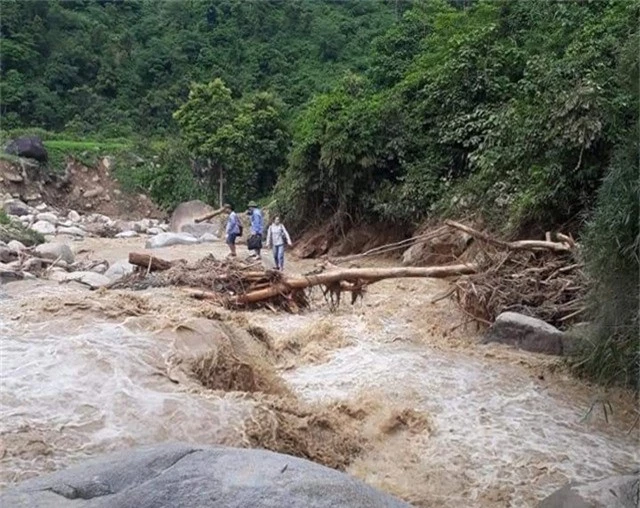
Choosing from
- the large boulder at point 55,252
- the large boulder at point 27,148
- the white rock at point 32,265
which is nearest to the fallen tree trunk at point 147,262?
the white rock at point 32,265

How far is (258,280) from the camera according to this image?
1073 cm

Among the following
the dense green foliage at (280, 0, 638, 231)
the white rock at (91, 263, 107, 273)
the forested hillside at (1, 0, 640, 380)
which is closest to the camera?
the forested hillside at (1, 0, 640, 380)

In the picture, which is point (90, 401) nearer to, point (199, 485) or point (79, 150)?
point (199, 485)

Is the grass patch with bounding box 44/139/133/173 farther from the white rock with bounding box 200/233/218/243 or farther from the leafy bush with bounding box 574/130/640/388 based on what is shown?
the leafy bush with bounding box 574/130/640/388

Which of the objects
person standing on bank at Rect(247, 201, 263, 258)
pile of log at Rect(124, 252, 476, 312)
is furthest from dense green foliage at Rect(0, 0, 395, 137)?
pile of log at Rect(124, 252, 476, 312)

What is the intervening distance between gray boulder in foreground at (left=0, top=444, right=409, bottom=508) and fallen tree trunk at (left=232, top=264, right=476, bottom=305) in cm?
674

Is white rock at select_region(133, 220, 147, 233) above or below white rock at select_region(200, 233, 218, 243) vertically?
below

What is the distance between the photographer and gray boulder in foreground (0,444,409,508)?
2.72m

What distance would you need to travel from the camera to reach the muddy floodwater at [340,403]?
5.18m

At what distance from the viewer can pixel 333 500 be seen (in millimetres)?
2760

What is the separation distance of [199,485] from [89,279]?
9.91 m

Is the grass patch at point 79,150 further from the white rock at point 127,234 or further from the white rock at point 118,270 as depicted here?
the white rock at point 118,270

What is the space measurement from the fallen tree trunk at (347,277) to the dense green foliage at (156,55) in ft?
87.9

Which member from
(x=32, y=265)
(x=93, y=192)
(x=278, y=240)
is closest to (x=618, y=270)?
(x=278, y=240)
